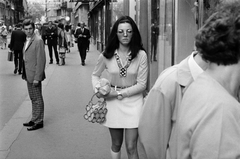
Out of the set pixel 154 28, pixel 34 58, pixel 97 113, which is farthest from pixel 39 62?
pixel 97 113

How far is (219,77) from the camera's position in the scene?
5.41 ft

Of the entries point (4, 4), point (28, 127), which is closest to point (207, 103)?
point (28, 127)

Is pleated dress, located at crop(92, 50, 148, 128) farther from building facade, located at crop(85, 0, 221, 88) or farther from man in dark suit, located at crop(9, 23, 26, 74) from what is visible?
man in dark suit, located at crop(9, 23, 26, 74)

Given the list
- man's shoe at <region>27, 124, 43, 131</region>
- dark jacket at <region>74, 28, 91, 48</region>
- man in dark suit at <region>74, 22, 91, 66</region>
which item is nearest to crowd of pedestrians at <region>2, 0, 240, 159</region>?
man's shoe at <region>27, 124, 43, 131</region>

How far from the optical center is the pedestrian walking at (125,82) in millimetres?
4027

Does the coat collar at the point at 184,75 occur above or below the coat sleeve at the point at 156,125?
above

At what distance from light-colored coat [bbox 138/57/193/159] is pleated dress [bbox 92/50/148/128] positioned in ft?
6.17

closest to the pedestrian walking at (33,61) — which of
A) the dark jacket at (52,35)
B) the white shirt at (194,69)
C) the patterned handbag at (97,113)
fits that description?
the patterned handbag at (97,113)

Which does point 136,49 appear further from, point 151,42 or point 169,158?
point 151,42

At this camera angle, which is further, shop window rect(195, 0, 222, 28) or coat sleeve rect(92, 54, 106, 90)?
shop window rect(195, 0, 222, 28)

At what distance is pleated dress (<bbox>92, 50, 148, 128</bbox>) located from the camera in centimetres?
402

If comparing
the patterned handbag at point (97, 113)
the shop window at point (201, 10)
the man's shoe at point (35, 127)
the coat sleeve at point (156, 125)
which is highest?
the shop window at point (201, 10)

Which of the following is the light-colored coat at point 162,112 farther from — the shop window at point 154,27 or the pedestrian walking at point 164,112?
the shop window at point 154,27

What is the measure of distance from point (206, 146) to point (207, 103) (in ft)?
0.53
